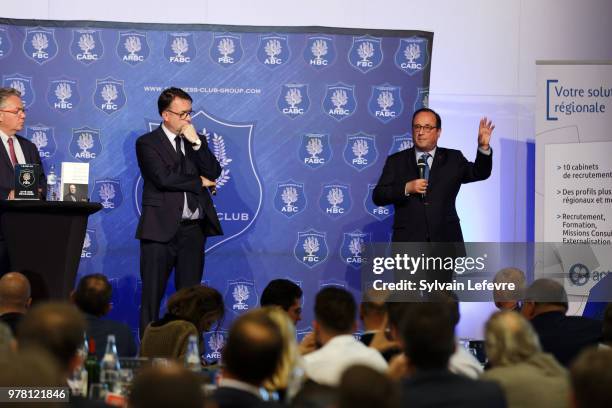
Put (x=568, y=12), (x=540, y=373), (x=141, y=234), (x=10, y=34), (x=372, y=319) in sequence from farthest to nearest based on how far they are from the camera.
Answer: (x=568, y=12), (x=10, y=34), (x=141, y=234), (x=372, y=319), (x=540, y=373)

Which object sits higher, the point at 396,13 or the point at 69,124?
the point at 396,13

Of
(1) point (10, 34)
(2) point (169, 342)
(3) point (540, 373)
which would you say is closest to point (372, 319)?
(2) point (169, 342)

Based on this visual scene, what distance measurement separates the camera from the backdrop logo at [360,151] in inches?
339

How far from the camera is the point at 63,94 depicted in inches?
331

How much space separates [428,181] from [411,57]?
1.55 metres

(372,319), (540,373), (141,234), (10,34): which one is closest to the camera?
(540,373)

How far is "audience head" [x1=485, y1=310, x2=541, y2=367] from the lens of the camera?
3.92m

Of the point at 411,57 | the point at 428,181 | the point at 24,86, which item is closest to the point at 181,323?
the point at 428,181

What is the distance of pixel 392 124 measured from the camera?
8.63 metres

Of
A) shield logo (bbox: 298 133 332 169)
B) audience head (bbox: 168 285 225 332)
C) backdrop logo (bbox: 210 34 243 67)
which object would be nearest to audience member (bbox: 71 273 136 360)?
audience head (bbox: 168 285 225 332)

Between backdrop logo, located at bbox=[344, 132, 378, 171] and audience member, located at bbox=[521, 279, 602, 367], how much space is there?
10.3 feet

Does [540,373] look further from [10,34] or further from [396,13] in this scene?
[10,34]

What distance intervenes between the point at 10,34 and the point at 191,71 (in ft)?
4.89

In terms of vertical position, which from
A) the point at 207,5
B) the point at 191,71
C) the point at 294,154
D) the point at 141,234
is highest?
the point at 207,5
